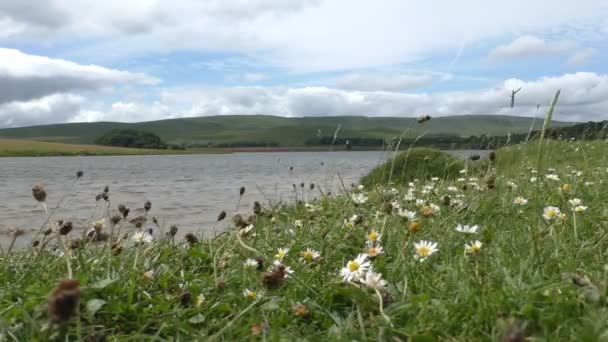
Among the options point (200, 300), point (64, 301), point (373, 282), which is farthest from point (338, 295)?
point (64, 301)

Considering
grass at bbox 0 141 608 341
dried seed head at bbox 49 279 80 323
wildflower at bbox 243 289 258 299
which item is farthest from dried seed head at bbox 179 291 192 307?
dried seed head at bbox 49 279 80 323

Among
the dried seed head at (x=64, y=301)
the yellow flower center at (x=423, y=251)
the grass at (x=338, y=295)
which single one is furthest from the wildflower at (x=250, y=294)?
the dried seed head at (x=64, y=301)

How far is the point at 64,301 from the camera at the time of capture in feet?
3.96

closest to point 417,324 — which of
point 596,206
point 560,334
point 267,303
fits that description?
point 560,334

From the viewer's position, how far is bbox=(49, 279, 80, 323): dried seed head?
3.95 feet

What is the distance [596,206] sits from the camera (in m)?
5.45

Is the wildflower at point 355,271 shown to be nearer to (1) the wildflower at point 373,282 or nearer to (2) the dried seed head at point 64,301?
(1) the wildflower at point 373,282

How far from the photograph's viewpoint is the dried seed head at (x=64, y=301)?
1.21 meters

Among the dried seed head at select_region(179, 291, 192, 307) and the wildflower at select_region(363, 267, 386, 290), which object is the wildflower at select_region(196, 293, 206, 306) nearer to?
the dried seed head at select_region(179, 291, 192, 307)

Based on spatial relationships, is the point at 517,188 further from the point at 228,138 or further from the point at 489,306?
the point at 228,138

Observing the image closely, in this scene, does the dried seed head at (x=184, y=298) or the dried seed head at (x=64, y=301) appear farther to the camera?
the dried seed head at (x=184, y=298)

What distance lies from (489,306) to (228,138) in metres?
187

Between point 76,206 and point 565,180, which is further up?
point 565,180

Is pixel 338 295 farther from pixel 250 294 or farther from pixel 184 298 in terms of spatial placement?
pixel 184 298
